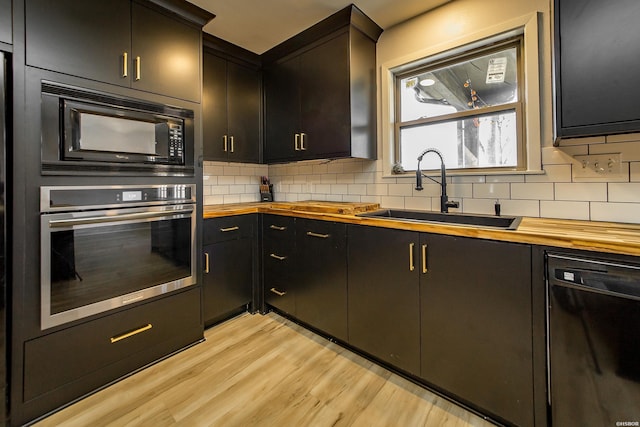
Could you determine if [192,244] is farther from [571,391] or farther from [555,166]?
[555,166]

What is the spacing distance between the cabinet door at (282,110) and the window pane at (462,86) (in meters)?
0.92

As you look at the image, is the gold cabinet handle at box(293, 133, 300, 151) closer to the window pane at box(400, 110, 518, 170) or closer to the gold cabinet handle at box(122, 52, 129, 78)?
the window pane at box(400, 110, 518, 170)

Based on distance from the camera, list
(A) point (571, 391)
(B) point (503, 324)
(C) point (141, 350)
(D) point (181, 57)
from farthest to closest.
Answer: (D) point (181, 57)
(C) point (141, 350)
(B) point (503, 324)
(A) point (571, 391)

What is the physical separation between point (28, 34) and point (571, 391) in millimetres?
2846

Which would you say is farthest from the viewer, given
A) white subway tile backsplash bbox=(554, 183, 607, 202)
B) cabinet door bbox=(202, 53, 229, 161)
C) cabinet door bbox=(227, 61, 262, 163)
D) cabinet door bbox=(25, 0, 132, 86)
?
cabinet door bbox=(227, 61, 262, 163)

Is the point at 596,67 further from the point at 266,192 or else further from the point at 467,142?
the point at 266,192

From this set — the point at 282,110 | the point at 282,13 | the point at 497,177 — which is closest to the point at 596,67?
the point at 497,177

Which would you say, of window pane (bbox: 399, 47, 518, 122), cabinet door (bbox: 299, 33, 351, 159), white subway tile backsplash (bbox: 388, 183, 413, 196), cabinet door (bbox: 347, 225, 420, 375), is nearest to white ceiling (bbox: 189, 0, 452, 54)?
cabinet door (bbox: 299, 33, 351, 159)

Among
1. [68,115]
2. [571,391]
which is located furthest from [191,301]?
[571,391]

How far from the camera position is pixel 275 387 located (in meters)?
1.66

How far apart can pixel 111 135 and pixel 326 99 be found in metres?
1.48

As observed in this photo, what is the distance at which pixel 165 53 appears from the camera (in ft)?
6.11

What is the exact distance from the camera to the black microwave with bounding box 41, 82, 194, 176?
1457 mm

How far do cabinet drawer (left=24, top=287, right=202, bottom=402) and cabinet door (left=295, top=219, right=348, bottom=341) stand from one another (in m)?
0.78
